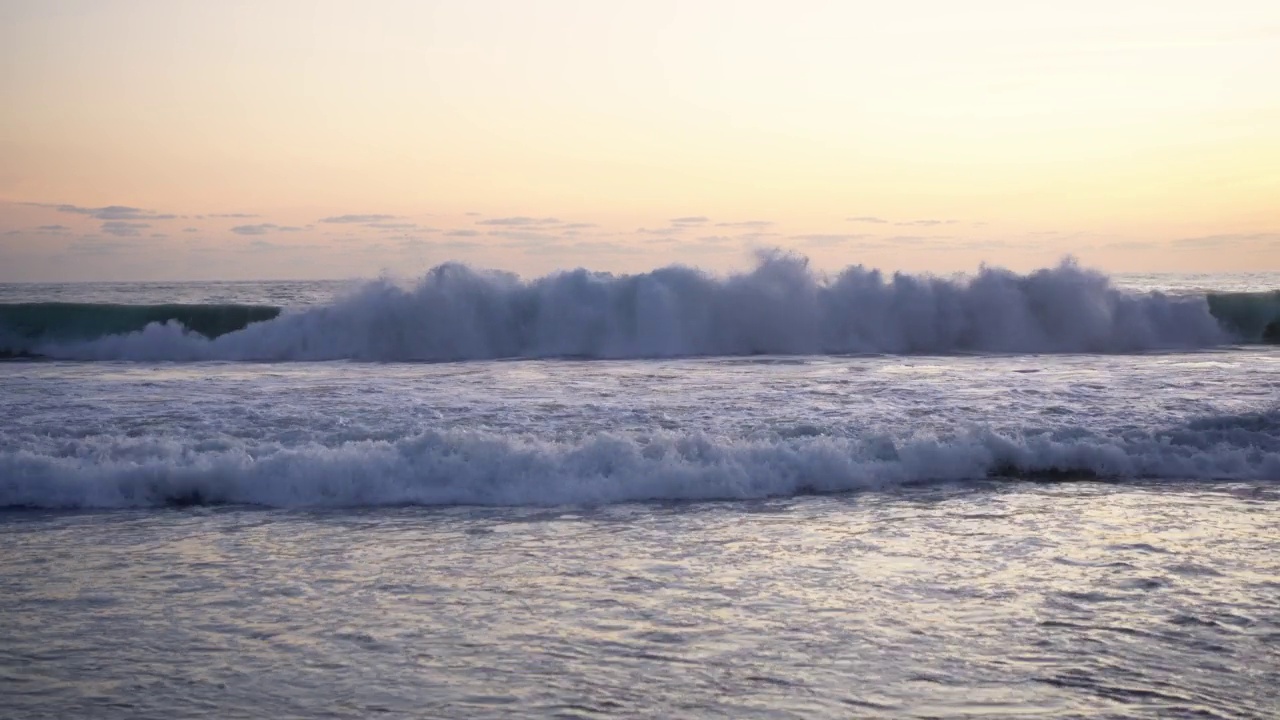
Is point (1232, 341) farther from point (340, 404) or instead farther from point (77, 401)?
point (77, 401)

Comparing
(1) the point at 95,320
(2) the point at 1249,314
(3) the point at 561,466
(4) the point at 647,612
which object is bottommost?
(4) the point at 647,612

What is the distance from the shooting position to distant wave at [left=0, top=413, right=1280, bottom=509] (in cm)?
779

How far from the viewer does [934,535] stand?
650 centimetres

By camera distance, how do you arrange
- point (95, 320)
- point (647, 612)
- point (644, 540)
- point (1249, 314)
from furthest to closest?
point (1249, 314) → point (95, 320) → point (644, 540) → point (647, 612)

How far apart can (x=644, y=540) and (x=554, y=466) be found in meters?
1.91

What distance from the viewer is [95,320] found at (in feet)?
73.9

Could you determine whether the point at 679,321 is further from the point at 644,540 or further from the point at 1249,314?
the point at 644,540

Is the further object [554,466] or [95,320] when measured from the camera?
[95,320]

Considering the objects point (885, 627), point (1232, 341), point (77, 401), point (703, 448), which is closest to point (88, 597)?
point (885, 627)

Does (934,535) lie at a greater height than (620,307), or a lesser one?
lesser

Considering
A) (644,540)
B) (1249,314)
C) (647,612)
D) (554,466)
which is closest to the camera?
(647,612)

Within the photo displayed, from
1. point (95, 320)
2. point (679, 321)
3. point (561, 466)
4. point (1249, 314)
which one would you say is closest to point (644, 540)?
point (561, 466)

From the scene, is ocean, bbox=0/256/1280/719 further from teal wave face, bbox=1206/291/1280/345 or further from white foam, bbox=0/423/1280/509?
teal wave face, bbox=1206/291/1280/345

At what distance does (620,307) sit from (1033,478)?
12786mm
